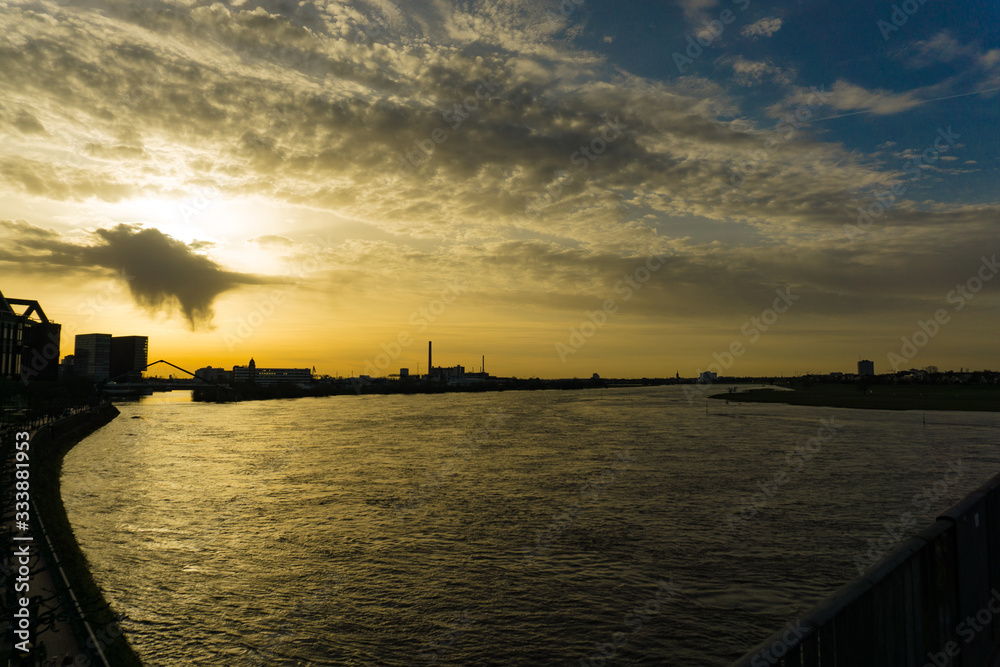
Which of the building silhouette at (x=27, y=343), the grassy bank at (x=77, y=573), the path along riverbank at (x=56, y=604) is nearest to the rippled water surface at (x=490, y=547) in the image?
the grassy bank at (x=77, y=573)

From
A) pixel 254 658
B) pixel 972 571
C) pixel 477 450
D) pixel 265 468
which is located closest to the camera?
pixel 972 571

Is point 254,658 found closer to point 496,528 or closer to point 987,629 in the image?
point 496,528

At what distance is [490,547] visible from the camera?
21.3 metres

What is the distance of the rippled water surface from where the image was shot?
47.3 feet

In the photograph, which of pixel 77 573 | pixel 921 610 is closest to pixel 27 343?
pixel 77 573

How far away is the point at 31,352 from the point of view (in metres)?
123

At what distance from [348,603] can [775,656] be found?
15033 millimetres

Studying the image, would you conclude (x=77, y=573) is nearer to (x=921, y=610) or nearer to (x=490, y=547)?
(x=490, y=547)

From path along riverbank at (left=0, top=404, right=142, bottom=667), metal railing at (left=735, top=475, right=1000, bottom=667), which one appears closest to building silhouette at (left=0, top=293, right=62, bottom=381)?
path along riverbank at (left=0, top=404, right=142, bottom=667)

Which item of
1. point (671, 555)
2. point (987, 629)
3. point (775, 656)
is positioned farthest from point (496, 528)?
point (775, 656)

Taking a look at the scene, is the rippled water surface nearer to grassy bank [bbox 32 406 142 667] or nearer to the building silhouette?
grassy bank [bbox 32 406 142 667]

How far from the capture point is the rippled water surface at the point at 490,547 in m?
14.4

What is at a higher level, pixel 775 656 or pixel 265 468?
pixel 775 656

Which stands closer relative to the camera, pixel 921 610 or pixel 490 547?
pixel 921 610
